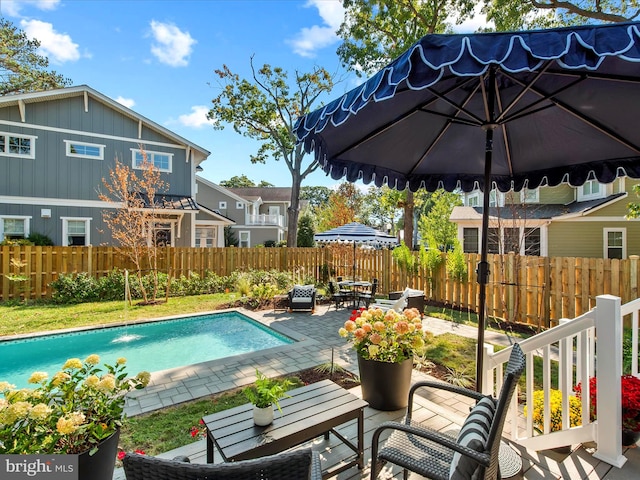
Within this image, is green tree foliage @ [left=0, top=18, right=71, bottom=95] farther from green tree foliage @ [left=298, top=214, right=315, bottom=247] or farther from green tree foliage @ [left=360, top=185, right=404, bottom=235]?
green tree foliage @ [left=360, top=185, right=404, bottom=235]

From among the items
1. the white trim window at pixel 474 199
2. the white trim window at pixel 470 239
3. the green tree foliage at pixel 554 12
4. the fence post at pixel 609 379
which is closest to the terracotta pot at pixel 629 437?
the fence post at pixel 609 379

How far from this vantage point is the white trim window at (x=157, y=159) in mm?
13352

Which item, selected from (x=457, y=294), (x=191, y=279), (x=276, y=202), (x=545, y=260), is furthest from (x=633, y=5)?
(x=276, y=202)

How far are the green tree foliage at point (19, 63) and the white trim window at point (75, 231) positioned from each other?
10.1m

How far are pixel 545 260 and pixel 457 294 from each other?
2316mm

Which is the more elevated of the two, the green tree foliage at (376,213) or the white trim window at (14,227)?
the green tree foliage at (376,213)

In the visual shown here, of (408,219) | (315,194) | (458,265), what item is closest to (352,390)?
(458,265)

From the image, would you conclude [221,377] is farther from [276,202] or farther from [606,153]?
[276,202]

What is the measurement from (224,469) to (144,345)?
6.28 metres

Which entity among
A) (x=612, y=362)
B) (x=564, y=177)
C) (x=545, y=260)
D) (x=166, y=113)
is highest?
(x=166, y=113)

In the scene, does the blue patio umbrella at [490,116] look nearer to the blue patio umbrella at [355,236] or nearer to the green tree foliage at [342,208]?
the blue patio umbrella at [355,236]

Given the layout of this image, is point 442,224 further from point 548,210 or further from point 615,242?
point 615,242

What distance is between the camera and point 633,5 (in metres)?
8.62

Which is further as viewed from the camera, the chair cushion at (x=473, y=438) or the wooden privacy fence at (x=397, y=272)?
the wooden privacy fence at (x=397, y=272)
